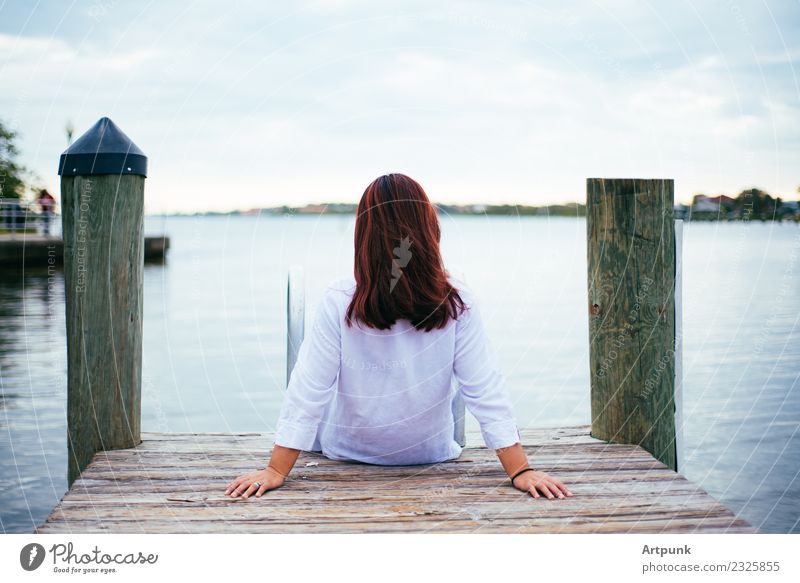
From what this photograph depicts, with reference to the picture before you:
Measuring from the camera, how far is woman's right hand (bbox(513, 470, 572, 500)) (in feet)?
10.9

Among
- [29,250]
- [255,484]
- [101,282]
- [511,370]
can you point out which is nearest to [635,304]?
[255,484]

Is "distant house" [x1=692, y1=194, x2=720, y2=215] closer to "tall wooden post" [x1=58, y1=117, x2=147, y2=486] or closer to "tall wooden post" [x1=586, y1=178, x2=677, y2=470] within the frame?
"tall wooden post" [x1=586, y1=178, x2=677, y2=470]

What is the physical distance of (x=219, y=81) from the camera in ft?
14.1

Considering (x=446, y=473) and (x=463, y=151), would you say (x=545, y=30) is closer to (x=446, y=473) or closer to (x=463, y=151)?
(x=463, y=151)

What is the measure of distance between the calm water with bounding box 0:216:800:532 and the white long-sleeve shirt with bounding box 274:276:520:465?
307cm

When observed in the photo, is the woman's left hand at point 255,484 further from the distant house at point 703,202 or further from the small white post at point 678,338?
the distant house at point 703,202

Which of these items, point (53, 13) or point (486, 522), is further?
point (53, 13)

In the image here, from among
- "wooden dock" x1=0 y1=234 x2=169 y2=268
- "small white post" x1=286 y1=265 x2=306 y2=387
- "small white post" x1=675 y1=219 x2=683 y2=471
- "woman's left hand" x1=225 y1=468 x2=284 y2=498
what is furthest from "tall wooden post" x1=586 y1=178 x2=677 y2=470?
"wooden dock" x1=0 y1=234 x2=169 y2=268

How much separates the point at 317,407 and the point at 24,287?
1882 centimetres

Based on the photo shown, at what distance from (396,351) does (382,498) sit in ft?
1.95

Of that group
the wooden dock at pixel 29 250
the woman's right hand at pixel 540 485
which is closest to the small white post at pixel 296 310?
the woman's right hand at pixel 540 485

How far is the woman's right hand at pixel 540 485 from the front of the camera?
332 cm

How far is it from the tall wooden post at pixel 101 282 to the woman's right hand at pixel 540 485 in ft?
6.51

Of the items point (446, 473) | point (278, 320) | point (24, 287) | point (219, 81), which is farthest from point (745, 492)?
point (24, 287)
